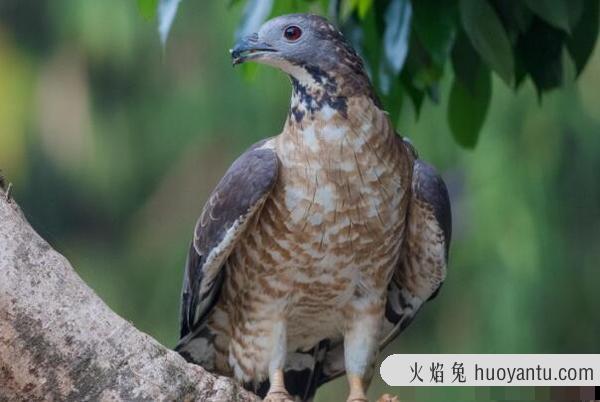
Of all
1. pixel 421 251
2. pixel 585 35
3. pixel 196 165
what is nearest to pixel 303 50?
pixel 421 251

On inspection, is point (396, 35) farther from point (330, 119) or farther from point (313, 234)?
point (313, 234)

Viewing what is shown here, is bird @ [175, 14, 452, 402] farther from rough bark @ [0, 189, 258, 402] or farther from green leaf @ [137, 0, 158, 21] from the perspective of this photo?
rough bark @ [0, 189, 258, 402]

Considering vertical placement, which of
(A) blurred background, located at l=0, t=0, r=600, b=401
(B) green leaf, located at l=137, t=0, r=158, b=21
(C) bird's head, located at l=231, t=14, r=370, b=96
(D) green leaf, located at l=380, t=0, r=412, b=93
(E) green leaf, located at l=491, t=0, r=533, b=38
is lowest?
(A) blurred background, located at l=0, t=0, r=600, b=401

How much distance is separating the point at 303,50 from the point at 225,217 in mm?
395

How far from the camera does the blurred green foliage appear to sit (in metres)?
2.67

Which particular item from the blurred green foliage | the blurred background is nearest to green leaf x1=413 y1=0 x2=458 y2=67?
the blurred green foliage

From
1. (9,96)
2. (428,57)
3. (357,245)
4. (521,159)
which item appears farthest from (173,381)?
(9,96)

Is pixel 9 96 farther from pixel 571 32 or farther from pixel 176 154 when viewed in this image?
pixel 571 32

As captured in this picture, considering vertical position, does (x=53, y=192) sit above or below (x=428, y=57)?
below

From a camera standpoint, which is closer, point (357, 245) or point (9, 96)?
point (357, 245)

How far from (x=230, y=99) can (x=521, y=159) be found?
51.8 inches

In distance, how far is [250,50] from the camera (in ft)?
8.03

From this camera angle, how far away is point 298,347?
2.88 meters

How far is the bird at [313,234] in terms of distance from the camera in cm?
251
